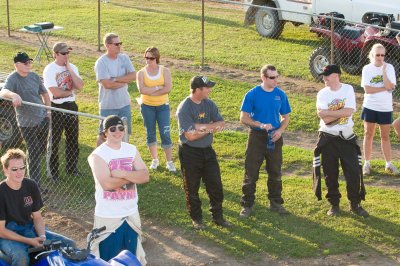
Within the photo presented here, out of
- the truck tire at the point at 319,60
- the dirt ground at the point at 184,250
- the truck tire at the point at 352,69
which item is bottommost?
the dirt ground at the point at 184,250

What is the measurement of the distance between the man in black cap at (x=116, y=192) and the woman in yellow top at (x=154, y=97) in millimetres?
3370

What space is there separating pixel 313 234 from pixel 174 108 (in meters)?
6.15

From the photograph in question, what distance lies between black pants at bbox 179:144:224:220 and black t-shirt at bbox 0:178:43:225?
2.25 metres

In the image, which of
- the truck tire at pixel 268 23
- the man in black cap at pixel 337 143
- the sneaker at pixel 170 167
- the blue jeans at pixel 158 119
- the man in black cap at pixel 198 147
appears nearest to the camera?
the man in black cap at pixel 198 147

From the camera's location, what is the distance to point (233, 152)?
44.0ft

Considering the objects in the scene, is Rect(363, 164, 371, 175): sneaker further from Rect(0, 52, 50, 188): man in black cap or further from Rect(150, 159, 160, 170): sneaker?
Rect(0, 52, 50, 188): man in black cap

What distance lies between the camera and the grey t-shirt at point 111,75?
11805 millimetres

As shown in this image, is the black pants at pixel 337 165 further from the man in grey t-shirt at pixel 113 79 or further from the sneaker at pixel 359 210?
the man in grey t-shirt at pixel 113 79

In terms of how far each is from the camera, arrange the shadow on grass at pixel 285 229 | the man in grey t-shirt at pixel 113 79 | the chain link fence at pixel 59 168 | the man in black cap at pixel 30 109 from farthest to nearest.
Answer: the man in grey t-shirt at pixel 113 79
the chain link fence at pixel 59 168
the man in black cap at pixel 30 109
the shadow on grass at pixel 285 229

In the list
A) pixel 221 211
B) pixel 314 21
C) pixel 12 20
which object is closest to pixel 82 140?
pixel 221 211

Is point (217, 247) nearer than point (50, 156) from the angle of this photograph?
Yes

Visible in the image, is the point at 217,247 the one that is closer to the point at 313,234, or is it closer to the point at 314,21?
the point at 313,234

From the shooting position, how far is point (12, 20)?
79.7ft

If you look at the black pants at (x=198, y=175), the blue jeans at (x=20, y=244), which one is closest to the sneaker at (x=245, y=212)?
the black pants at (x=198, y=175)
